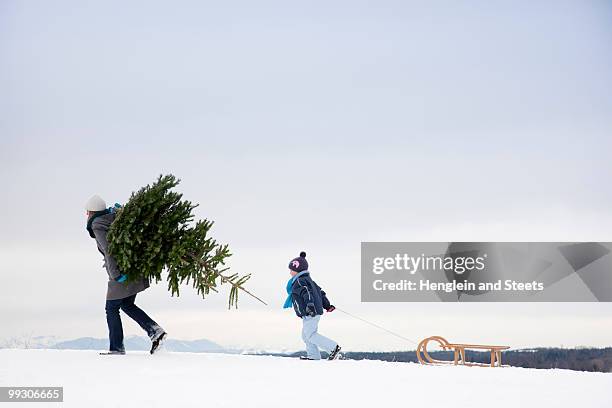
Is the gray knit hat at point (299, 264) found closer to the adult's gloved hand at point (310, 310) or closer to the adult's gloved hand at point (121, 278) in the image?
the adult's gloved hand at point (310, 310)

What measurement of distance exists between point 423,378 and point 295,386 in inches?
71.7

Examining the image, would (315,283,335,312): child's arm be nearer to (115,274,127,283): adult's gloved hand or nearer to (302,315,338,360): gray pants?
(302,315,338,360): gray pants

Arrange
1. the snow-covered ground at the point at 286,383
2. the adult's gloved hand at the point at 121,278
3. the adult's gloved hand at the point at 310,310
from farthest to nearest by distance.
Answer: the adult's gloved hand at the point at 310,310
the adult's gloved hand at the point at 121,278
the snow-covered ground at the point at 286,383

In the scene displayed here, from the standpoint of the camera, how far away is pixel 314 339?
1312 centimetres

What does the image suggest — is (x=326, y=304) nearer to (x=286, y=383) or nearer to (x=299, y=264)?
(x=299, y=264)

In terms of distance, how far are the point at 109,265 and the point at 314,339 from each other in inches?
132

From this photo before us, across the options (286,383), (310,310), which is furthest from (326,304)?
(286,383)

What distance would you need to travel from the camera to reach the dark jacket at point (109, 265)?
1245cm

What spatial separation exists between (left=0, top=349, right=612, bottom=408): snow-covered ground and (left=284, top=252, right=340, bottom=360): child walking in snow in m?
0.43

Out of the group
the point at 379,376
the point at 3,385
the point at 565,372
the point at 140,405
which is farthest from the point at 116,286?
the point at 565,372

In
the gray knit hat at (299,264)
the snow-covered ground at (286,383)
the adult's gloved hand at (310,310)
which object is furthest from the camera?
the gray knit hat at (299,264)

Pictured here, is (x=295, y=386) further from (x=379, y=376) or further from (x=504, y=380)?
(x=504, y=380)

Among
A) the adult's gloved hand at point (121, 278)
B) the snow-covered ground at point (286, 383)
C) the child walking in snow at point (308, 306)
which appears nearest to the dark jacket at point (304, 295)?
the child walking in snow at point (308, 306)

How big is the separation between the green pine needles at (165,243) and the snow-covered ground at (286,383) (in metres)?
1.25
